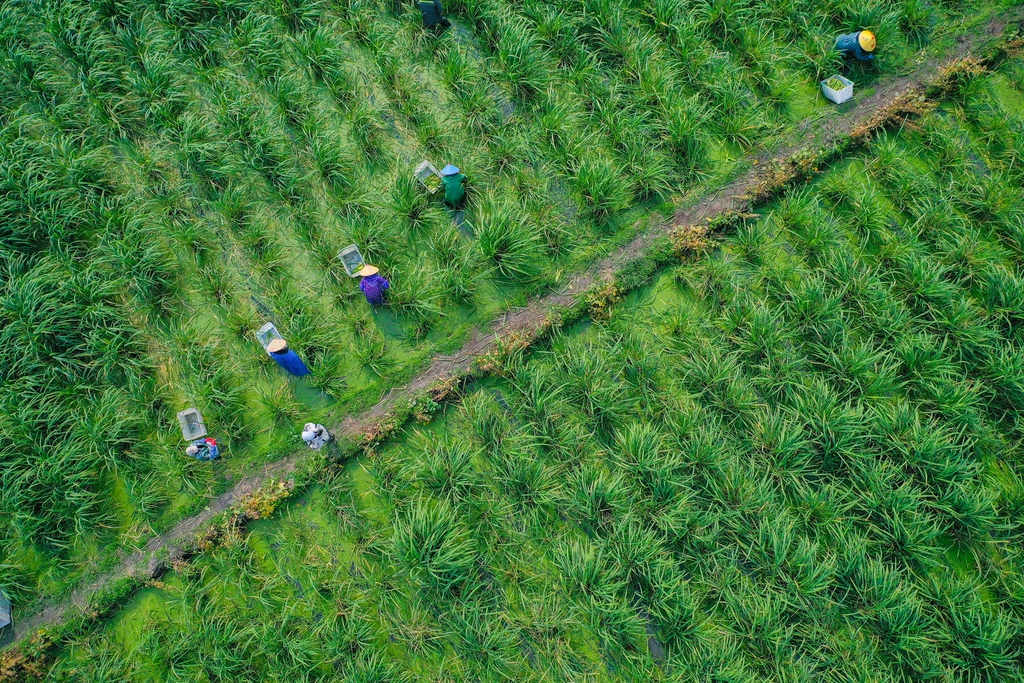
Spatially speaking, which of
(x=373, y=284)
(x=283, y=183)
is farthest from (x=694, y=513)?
(x=283, y=183)

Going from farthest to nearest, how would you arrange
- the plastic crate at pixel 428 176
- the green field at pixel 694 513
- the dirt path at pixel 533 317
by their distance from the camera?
the plastic crate at pixel 428 176 → the dirt path at pixel 533 317 → the green field at pixel 694 513

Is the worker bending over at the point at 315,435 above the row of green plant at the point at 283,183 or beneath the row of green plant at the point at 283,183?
beneath

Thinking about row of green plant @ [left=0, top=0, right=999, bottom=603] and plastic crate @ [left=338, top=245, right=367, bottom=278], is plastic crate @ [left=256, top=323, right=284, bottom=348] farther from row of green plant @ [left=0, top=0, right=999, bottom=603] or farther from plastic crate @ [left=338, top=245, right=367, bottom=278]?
plastic crate @ [left=338, top=245, right=367, bottom=278]

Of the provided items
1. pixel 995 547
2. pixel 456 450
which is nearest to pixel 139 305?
pixel 456 450

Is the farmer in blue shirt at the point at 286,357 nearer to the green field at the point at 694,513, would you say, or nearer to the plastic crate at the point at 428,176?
the green field at the point at 694,513

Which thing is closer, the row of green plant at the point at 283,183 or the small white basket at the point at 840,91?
the row of green plant at the point at 283,183

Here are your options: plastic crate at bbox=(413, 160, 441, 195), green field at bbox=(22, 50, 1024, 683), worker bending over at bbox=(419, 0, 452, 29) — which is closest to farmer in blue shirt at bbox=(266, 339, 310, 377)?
green field at bbox=(22, 50, 1024, 683)

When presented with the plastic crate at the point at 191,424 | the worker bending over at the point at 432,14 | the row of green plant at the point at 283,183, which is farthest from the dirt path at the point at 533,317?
the worker bending over at the point at 432,14
